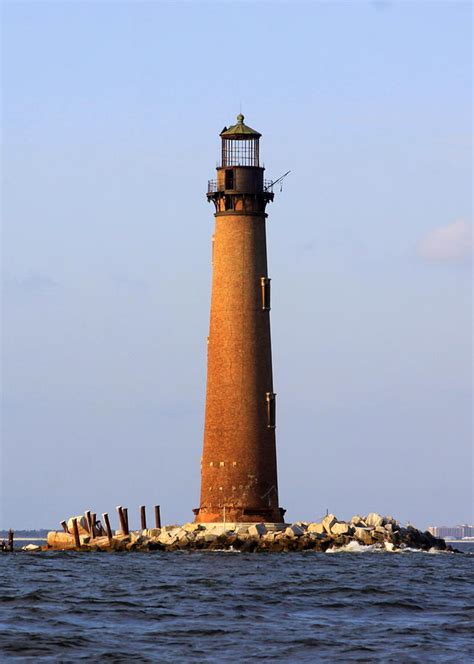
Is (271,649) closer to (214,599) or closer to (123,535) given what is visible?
(214,599)

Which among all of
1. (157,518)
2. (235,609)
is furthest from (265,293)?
(235,609)

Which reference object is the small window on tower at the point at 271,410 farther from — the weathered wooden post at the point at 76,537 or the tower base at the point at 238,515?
the weathered wooden post at the point at 76,537

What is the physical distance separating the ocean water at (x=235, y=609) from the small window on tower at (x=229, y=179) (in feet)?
47.4

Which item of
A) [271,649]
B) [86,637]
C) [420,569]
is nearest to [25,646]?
[86,637]

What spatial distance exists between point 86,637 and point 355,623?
6.56 meters

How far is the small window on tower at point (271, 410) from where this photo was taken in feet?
193

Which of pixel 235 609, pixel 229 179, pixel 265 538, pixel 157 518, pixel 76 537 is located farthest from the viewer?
pixel 157 518

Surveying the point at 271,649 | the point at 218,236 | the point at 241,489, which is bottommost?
the point at 271,649

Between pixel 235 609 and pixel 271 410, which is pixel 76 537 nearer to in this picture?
pixel 271 410

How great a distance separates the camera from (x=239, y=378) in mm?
58531

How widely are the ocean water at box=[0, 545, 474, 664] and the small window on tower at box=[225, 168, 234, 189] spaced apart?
14.4 meters

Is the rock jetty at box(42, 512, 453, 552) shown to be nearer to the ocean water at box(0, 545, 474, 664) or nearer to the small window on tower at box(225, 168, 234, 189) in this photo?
the ocean water at box(0, 545, 474, 664)

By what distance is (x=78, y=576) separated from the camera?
48062mm

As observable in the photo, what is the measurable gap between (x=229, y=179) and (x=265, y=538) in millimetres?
14022
